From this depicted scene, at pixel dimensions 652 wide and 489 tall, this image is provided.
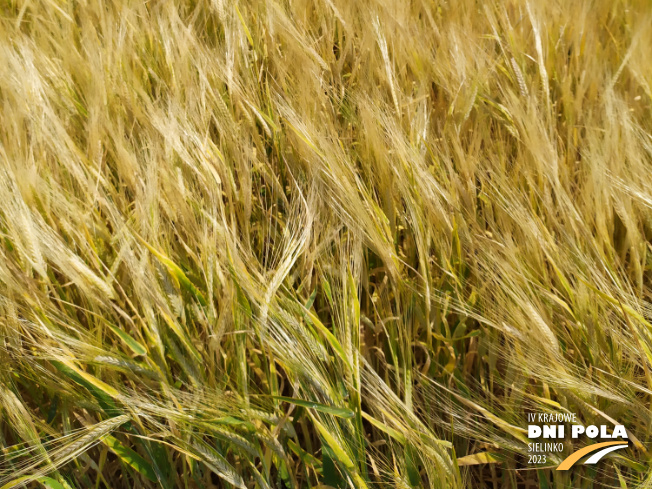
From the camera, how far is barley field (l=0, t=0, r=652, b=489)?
1.82 ft

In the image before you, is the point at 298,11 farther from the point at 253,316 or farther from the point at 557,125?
the point at 253,316

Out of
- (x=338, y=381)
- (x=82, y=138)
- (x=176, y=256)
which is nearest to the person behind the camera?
(x=338, y=381)

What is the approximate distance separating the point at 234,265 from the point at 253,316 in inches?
2.2

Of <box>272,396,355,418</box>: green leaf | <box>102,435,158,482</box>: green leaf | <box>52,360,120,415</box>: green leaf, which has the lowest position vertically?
<box>102,435,158,482</box>: green leaf

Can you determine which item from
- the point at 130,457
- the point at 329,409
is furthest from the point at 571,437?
the point at 130,457

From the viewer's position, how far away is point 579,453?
0.57 metres

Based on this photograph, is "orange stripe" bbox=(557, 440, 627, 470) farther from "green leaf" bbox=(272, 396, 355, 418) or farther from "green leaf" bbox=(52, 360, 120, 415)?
"green leaf" bbox=(52, 360, 120, 415)

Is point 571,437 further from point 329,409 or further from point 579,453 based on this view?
point 329,409

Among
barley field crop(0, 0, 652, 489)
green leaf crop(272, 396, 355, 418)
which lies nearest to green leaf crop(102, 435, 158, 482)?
barley field crop(0, 0, 652, 489)

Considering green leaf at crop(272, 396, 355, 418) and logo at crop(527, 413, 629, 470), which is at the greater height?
green leaf at crop(272, 396, 355, 418)

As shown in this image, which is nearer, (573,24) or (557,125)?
(557,125)

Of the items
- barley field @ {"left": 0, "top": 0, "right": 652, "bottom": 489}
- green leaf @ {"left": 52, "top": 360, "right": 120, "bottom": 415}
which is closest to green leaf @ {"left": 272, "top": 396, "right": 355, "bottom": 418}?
barley field @ {"left": 0, "top": 0, "right": 652, "bottom": 489}

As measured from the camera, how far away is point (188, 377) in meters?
0.59

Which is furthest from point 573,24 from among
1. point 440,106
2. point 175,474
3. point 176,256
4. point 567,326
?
point 175,474
